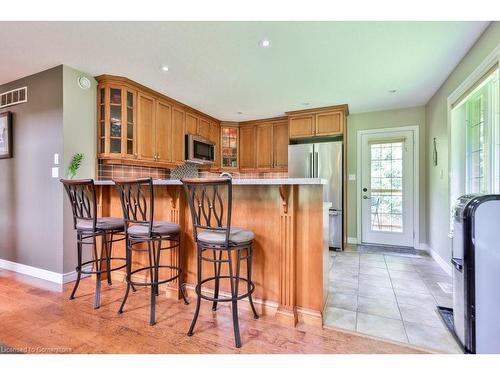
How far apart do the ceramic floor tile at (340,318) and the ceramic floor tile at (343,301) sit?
0.07 metres

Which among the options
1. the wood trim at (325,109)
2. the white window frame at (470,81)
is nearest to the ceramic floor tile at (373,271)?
the white window frame at (470,81)

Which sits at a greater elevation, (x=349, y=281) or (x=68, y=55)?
(x=68, y=55)

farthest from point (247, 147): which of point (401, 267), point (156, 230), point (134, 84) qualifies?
point (156, 230)

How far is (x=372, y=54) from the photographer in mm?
2441

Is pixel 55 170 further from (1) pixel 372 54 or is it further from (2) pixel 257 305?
(1) pixel 372 54

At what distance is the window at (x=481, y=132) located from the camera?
2.09m

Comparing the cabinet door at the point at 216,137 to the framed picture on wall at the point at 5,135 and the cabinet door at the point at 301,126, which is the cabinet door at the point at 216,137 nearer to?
the cabinet door at the point at 301,126

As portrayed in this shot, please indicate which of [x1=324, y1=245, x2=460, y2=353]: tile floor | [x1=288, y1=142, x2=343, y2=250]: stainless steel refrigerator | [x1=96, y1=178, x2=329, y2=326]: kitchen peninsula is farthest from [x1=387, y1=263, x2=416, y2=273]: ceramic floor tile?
[x1=96, y1=178, x2=329, y2=326]: kitchen peninsula

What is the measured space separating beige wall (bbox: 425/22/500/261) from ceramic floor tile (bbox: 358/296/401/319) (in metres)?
1.41

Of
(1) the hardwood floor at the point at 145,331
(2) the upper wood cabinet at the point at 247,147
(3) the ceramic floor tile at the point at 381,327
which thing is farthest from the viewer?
(2) the upper wood cabinet at the point at 247,147
